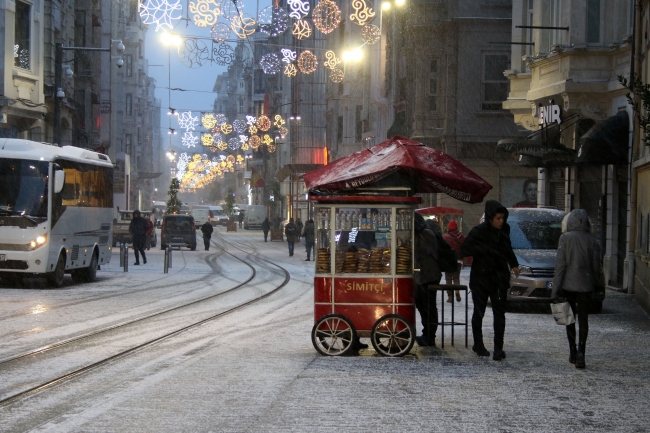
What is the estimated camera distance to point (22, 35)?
3619 centimetres

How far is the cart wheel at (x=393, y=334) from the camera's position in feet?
40.0

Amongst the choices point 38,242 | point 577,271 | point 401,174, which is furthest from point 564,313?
point 38,242

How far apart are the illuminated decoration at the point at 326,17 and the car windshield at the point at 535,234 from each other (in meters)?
14.0

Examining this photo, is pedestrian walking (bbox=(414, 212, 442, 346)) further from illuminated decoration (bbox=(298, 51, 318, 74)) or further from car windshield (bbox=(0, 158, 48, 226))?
illuminated decoration (bbox=(298, 51, 318, 74))

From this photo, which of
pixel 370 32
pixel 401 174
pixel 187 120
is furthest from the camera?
pixel 187 120

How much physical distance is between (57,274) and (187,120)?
4284 centimetres

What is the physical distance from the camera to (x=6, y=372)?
10.6 meters

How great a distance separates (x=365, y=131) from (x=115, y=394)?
53591 mm

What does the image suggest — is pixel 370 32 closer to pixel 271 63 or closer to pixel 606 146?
pixel 606 146

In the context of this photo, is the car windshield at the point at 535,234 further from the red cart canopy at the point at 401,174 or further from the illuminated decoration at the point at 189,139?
the illuminated decoration at the point at 189,139

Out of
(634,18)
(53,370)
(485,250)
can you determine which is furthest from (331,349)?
(634,18)

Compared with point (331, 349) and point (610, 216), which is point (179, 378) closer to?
point (331, 349)

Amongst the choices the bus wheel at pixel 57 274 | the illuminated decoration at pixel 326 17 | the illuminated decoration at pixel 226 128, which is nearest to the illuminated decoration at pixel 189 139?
the illuminated decoration at pixel 226 128

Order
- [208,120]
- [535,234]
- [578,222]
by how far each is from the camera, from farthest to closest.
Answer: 1. [208,120]
2. [535,234]
3. [578,222]
